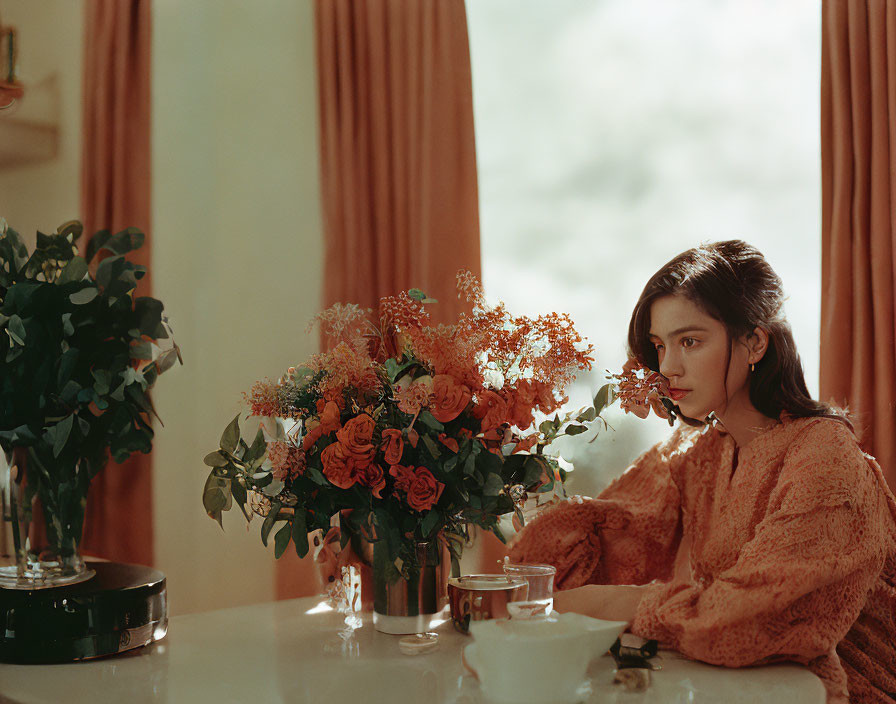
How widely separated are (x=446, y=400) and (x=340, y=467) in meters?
0.20

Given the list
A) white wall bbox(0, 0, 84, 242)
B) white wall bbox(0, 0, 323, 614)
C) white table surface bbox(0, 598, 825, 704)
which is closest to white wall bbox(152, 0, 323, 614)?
white wall bbox(0, 0, 323, 614)

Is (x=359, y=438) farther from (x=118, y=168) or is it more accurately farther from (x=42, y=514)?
(x=118, y=168)

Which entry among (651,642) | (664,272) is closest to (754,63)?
(664,272)

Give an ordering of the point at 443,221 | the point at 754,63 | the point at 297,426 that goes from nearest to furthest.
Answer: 1. the point at 297,426
2. the point at 754,63
3. the point at 443,221

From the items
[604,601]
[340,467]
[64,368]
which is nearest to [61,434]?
[64,368]

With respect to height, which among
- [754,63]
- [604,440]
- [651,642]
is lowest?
A: [651,642]

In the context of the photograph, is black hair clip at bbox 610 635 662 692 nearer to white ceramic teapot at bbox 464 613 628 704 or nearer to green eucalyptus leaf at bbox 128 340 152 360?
white ceramic teapot at bbox 464 613 628 704

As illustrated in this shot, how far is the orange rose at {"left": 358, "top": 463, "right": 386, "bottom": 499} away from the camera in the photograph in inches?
49.9

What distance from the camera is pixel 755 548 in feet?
4.05

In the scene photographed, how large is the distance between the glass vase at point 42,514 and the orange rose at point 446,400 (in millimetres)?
671

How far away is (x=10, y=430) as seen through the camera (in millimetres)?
1346

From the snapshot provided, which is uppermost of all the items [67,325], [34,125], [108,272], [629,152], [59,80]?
[59,80]

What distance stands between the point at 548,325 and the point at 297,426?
471mm

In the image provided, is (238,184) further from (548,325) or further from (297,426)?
(548,325)
